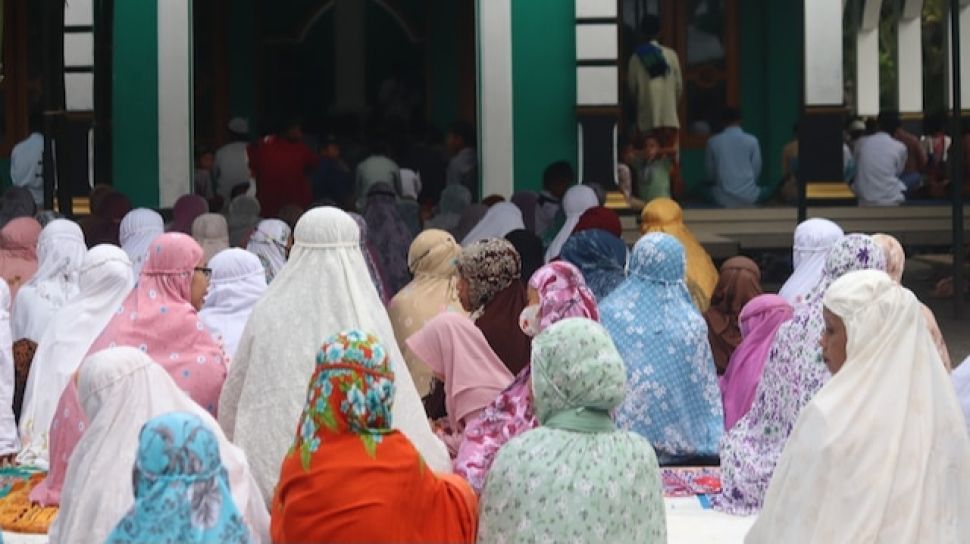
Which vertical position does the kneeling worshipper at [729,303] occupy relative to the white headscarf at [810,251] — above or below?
below

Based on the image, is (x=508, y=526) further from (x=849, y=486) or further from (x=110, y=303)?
(x=110, y=303)

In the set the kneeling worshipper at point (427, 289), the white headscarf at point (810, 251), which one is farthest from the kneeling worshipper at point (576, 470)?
the white headscarf at point (810, 251)

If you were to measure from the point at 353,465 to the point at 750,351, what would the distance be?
3.83 meters

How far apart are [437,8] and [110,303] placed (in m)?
10.6

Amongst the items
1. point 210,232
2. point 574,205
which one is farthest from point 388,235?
point 210,232

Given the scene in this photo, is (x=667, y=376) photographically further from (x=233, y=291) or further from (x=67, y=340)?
(x=67, y=340)

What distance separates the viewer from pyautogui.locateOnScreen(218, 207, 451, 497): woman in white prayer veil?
7027 millimetres

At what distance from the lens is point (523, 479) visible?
5.26 metres

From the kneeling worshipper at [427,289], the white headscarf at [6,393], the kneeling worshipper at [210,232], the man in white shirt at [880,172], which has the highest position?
the man in white shirt at [880,172]

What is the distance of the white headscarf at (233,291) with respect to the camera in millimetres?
8727

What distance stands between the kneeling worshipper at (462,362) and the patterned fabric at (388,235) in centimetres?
439

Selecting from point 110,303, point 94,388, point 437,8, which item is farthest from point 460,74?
point 94,388

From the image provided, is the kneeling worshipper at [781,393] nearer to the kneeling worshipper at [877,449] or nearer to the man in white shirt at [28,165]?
the kneeling worshipper at [877,449]

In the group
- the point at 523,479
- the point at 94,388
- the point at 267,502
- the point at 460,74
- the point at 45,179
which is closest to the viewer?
the point at 523,479
